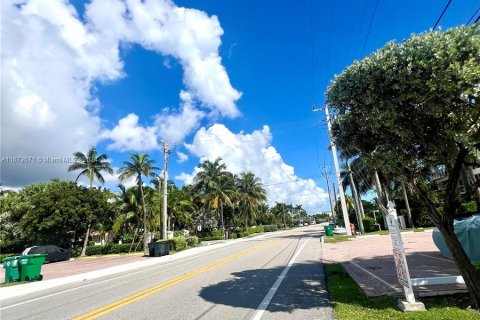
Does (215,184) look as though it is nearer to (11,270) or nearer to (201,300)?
(11,270)

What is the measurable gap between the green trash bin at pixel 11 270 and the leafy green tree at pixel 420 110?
16.3 meters

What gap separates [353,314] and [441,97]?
4.01m

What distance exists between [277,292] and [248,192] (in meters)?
54.3

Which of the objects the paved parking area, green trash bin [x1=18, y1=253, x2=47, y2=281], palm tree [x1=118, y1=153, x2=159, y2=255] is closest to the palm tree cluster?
palm tree [x1=118, y1=153, x2=159, y2=255]

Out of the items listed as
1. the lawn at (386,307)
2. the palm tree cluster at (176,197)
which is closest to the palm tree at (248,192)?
the palm tree cluster at (176,197)

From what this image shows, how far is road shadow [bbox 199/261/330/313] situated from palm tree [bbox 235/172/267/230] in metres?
49.9

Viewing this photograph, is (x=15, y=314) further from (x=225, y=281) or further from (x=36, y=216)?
(x=36, y=216)

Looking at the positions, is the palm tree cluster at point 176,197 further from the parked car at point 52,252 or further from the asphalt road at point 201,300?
the asphalt road at point 201,300

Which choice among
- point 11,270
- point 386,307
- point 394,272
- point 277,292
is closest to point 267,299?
point 277,292

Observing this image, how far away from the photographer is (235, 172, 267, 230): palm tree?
62500 millimetres

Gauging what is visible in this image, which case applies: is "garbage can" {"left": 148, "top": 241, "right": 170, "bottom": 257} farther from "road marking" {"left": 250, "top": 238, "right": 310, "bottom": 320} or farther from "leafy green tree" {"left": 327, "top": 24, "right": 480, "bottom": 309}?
"leafy green tree" {"left": 327, "top": 24, "right": 480, "bottom": 309}

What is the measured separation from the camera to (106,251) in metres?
40.8

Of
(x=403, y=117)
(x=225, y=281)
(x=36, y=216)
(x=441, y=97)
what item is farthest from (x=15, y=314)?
(x=36, y=216)

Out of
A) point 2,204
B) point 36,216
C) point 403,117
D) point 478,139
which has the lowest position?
point 478,139
